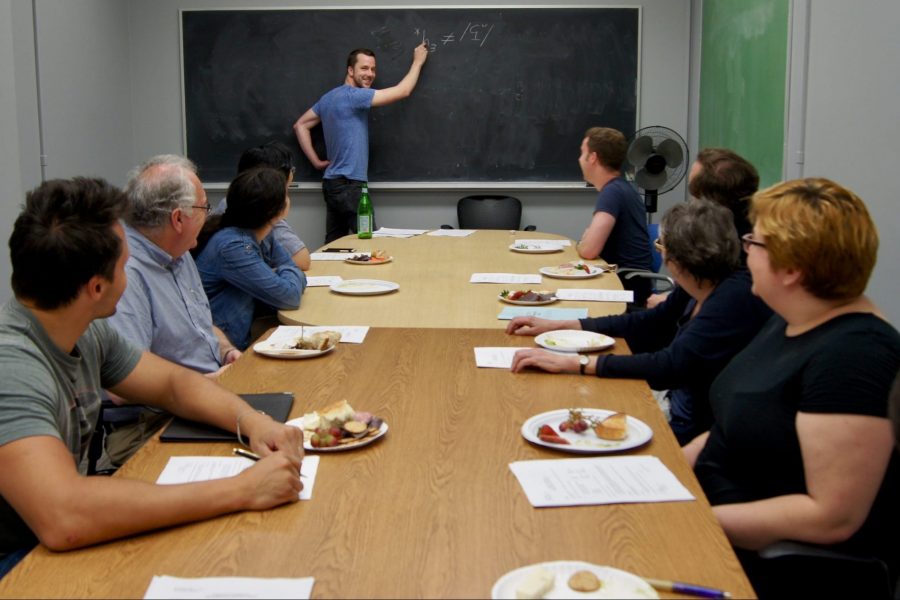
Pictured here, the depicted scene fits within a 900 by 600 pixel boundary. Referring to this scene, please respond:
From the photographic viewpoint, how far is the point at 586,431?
182 centimetres

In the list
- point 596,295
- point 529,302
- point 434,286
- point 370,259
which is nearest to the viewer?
point 529,302

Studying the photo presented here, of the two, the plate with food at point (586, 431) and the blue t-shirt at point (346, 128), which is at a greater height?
the blue t-shirt at point (346, 128)

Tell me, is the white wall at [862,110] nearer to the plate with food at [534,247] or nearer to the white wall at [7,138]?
the plate with food at [534,247]

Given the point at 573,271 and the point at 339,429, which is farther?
the point at 573,271

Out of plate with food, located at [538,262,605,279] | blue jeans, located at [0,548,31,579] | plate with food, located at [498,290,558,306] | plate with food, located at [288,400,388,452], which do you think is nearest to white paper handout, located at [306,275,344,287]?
plate with food, located at [498,290,558,306]

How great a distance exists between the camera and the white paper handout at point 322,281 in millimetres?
3699

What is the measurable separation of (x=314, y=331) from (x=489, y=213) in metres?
4.10

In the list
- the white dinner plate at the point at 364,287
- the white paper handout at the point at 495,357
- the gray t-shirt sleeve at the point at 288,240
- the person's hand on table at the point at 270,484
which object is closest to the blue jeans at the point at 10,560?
the person's hand on table at the point at 270,484

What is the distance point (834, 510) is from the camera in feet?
5.03

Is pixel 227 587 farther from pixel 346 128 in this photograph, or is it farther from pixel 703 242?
pixel 346 128

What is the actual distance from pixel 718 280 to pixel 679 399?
0.43 m

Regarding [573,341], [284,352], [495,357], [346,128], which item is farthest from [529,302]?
[346,128]

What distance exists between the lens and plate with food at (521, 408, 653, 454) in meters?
1.74

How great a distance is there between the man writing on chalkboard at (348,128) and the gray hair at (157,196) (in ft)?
13.0
